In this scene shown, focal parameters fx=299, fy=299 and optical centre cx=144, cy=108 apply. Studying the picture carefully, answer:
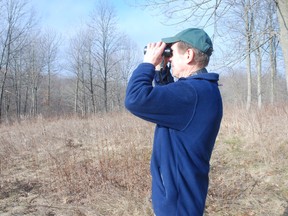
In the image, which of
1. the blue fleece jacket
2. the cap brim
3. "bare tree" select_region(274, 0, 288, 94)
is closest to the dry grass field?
"bare tree" select_region(274, 0, 288, 94)

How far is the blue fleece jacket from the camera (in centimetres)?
148

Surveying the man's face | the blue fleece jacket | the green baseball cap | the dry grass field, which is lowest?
the dry grass field

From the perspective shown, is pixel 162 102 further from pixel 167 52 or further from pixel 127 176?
pixel 127 176

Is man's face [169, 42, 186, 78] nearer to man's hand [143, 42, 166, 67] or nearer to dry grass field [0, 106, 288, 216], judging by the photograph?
man's hand [143, 42, 166, 67]

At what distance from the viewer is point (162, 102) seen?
4.81 feet

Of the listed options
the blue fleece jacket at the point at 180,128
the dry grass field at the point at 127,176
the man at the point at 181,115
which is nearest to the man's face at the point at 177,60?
the man at the point at 181,115

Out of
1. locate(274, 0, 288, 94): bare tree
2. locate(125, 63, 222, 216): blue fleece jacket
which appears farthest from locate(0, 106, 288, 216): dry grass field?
locate(125, 63, 222, 216): blue fleece jacket

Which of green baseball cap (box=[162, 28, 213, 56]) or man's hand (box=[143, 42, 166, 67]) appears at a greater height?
green baseball cap (box=[162, 28, 213, 56])

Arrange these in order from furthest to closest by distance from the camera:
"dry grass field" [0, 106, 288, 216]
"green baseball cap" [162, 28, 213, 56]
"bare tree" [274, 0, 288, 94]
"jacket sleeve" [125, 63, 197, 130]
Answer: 1. "bare tree" [274, 0, 288, 94]
2. "dry grass field" [0, 106, 288, 216]
3. "green baseball cap" [162, 28, 213, 56]
4. "jacket sleeve" [125, 63, 197, 130]

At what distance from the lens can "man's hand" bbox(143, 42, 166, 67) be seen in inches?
64.0

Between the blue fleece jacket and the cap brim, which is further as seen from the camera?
the cap brim

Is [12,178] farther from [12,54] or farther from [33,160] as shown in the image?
[12,54]

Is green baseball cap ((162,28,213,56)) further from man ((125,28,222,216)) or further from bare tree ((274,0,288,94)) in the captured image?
bare tree ((274,0,288,94))

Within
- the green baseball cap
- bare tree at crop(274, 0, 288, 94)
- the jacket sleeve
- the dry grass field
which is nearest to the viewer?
the jacket sleeve
